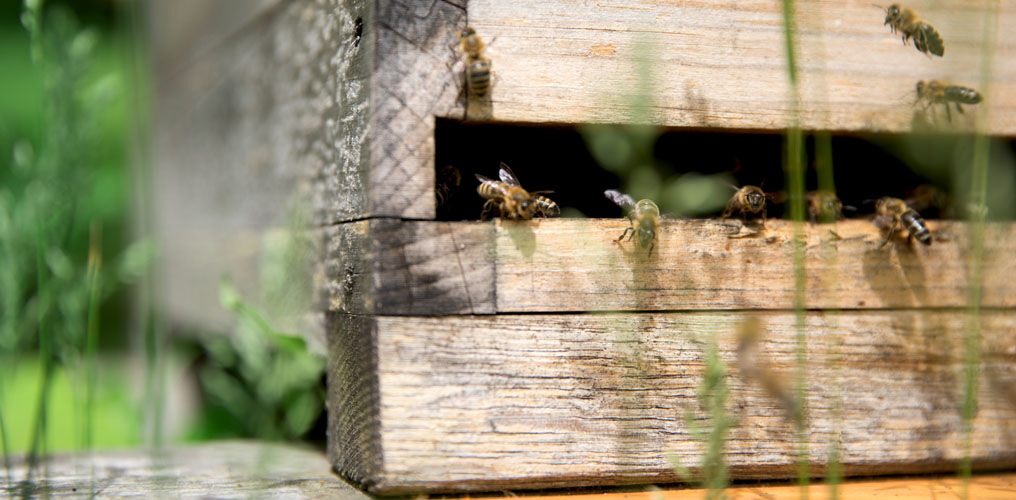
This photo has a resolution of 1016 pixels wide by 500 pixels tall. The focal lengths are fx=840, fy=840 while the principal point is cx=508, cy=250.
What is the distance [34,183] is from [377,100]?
708 mm

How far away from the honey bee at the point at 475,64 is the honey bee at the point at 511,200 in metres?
0.17

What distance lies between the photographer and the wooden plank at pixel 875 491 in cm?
144

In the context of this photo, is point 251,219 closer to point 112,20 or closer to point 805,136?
point 805,136

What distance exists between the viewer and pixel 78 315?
1.68 meters

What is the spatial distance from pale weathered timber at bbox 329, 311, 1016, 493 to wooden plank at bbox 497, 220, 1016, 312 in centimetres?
3

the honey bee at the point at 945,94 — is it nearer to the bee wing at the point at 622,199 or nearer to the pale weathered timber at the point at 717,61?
the pale weathered timber at the point at 717,61

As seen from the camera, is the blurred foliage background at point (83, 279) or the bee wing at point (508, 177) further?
the bee wing at point (508, 177)

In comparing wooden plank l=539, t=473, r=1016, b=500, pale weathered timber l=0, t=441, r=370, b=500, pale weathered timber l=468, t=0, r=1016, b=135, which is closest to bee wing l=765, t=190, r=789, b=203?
pale weathered timber l=468, t=0, r=1016, b=135

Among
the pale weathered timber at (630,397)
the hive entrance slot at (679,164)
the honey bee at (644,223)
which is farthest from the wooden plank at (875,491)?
the hive entrance slot at (679,164)

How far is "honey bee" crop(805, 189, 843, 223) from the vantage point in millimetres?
1473

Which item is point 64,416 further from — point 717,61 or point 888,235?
point 888,235

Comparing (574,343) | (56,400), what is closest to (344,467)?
(574,343)

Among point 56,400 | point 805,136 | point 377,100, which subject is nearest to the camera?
point 377,100

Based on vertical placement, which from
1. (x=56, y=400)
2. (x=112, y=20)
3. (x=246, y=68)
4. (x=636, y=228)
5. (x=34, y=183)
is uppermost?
(x=112, y=20)
